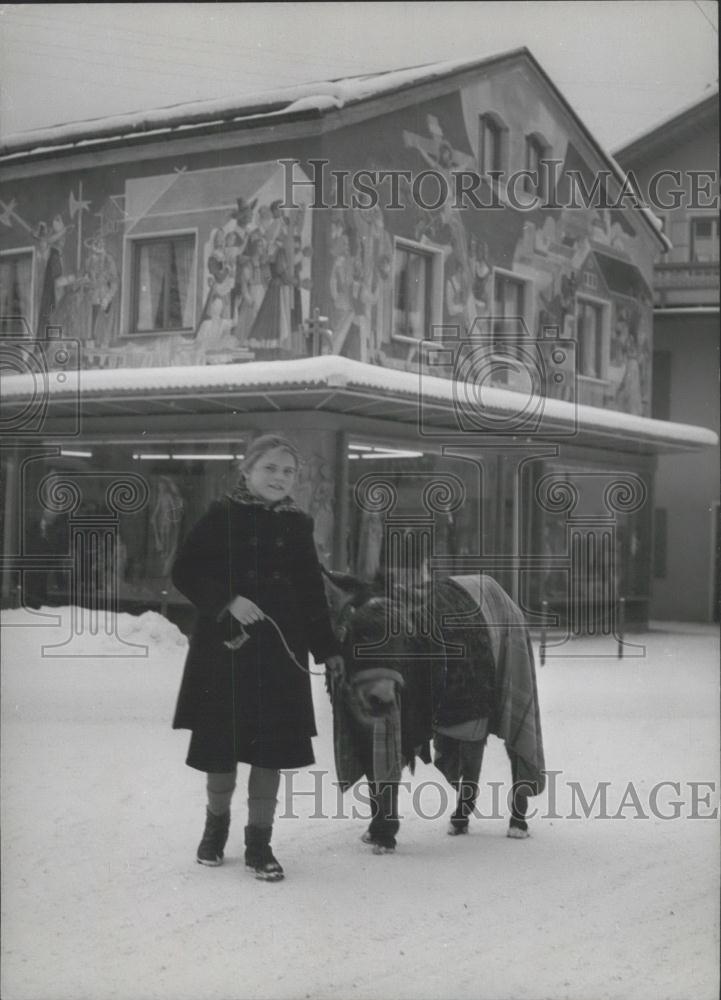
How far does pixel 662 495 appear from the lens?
15.9ft

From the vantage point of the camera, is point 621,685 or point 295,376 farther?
point 621,685

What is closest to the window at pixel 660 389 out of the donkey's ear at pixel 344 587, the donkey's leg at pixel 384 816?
the donkey's ear at pixel 344 587

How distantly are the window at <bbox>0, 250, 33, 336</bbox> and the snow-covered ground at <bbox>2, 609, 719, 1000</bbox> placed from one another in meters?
1.23

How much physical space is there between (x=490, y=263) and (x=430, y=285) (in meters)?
0.26

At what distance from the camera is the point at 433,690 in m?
4.72

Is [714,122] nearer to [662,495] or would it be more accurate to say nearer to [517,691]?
[662,495]

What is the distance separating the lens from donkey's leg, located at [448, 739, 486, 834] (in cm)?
478

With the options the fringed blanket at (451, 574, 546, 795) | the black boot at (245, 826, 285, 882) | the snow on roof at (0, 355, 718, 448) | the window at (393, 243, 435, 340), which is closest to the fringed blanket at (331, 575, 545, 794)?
the fringed blanket at (451, 574, 546, 795)

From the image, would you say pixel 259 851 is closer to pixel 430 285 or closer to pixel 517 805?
pixel 517 805

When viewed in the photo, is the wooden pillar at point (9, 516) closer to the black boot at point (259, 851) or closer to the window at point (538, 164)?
the black boot at point (259, 851)

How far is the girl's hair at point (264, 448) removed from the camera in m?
4.52

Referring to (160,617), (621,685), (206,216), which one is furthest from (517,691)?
(206,216)

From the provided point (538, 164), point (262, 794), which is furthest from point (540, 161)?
point (262, 794)

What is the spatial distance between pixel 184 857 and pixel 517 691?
1432 mm
